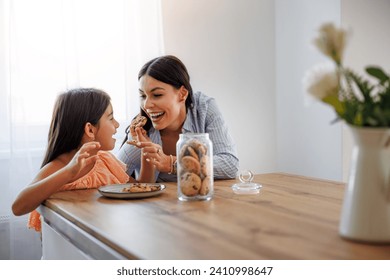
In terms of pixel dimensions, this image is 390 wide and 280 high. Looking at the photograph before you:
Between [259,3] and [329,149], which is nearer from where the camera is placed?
[329,149]

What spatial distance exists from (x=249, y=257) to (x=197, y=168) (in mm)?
473

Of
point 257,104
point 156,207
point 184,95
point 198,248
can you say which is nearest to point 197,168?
point 156,207

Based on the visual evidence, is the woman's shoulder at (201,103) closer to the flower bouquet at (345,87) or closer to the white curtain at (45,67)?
the white curtain at (45,67)

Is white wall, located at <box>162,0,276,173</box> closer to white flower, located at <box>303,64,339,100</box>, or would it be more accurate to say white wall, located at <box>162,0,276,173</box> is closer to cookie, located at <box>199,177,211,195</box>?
cookie, located at <box>199,177,211,195</box>

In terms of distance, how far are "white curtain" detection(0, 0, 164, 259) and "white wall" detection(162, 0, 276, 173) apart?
0.94 ft

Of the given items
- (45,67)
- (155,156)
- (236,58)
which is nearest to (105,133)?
(155,156)

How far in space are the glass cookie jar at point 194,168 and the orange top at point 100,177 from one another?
42cm

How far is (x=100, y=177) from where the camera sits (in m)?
1.55

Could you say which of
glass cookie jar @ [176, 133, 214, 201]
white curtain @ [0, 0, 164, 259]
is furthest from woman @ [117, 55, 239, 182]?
white curtain @ [0, 0, 164, 259]

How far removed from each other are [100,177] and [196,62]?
1.52 meters

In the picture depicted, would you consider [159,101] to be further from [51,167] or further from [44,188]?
[44,188]

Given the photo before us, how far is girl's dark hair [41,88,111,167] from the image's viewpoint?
Result: 5.11 feet

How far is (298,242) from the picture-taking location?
79cm

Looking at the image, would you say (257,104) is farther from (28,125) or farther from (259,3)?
(28,125)
